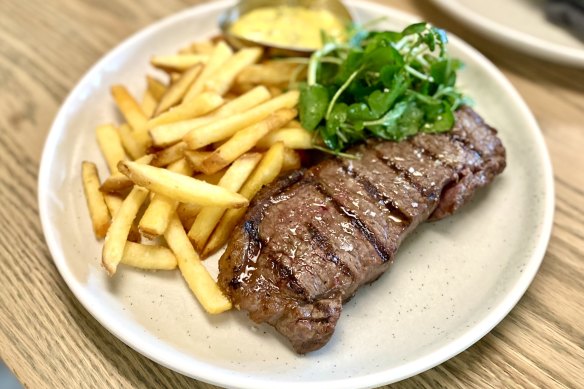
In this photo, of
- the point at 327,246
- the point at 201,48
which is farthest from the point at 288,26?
the point at 327,246

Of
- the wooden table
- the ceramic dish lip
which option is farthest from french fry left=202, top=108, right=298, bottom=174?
the ceramic dish lip

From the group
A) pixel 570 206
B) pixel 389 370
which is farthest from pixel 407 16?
pixel 389 370

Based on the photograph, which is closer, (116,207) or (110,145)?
(116,207)

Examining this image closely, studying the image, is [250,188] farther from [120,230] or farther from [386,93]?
[386,93]

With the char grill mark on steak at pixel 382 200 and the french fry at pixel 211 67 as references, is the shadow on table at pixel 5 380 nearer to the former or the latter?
the french fry at pixel 211 67

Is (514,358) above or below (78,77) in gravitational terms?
below

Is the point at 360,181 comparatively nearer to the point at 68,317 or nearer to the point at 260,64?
the point at 260,64
